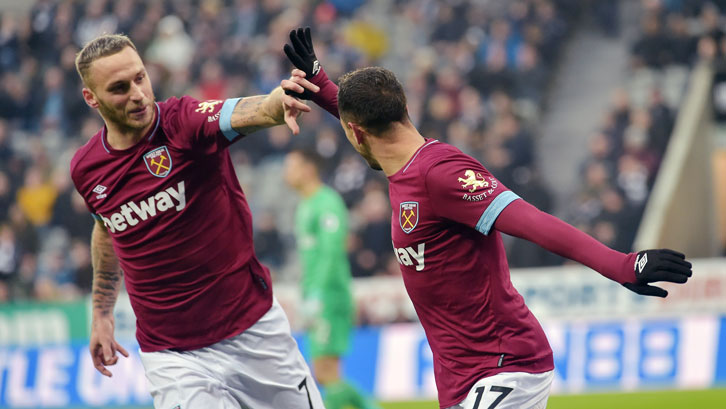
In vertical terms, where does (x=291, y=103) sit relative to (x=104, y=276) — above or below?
above

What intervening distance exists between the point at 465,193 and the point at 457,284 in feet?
1.55

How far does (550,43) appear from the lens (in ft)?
51.9

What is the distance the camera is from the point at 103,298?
17.7ft

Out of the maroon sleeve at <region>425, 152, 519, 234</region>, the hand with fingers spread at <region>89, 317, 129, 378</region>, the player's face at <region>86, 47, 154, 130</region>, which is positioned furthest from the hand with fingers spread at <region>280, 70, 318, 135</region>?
the hand with fingers spread at <region>89, 317, 129, 378</region>

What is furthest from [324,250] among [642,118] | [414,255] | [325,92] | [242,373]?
[642,118]

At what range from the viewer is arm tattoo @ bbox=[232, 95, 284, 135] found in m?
4.52

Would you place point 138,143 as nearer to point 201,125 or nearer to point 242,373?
point 201,125

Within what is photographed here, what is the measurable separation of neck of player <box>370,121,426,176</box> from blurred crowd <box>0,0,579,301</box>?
924cm

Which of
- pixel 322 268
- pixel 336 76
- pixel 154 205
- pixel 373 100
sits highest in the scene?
pixel 336 76

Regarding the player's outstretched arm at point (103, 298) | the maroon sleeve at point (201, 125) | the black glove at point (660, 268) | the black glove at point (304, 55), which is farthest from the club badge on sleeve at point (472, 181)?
the player's outstretched arm at point (103, 298)

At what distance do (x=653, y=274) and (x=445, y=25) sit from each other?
13205mm

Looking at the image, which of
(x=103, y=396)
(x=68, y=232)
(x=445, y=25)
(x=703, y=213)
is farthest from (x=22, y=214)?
(x=703, y=213)

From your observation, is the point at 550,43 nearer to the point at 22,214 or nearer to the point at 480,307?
the point at 22,214

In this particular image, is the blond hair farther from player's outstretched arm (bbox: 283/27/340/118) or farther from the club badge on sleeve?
the club badge on sleeve
